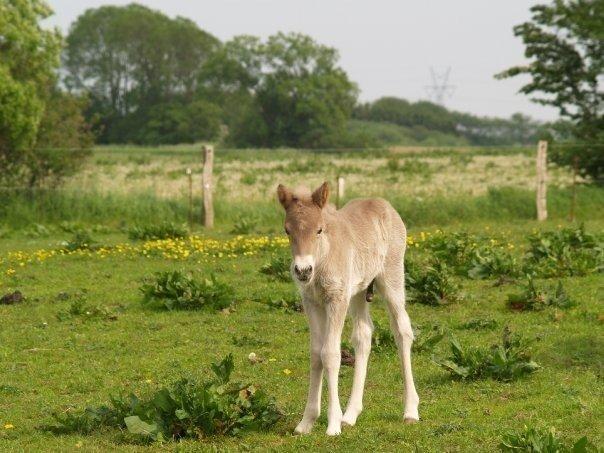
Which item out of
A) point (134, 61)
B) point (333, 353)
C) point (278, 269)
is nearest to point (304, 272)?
point (333, 353)

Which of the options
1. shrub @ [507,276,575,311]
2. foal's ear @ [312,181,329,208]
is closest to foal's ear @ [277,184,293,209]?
foal's ear @ [312,181,329,208]

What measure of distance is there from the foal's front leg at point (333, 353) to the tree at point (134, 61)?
90609 mm

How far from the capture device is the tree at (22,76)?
26.9m

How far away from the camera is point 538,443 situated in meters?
6.53

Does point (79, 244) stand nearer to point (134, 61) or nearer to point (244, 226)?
point (244, 226)

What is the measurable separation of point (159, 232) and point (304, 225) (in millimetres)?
14715

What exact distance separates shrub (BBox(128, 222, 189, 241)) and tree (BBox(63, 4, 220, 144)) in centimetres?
7632

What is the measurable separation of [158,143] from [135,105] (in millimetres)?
8295

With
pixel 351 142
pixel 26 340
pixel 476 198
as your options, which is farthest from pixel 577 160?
pixel 351 142

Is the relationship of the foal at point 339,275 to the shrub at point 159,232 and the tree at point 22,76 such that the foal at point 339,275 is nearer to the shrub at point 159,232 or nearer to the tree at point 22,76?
the shrub at point 159,232

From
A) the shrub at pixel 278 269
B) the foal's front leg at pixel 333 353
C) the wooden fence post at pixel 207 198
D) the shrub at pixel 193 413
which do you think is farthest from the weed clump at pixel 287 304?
the wooden fence post at pixel 207 198

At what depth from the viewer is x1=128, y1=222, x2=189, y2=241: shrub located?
2153 cm

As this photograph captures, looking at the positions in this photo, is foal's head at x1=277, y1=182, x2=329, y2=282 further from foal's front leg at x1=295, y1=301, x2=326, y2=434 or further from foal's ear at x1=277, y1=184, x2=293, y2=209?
foal's front leg at x1=295, y1=301, x2=326, y2=434

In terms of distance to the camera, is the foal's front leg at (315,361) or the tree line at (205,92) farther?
the tree line at (205,92)
